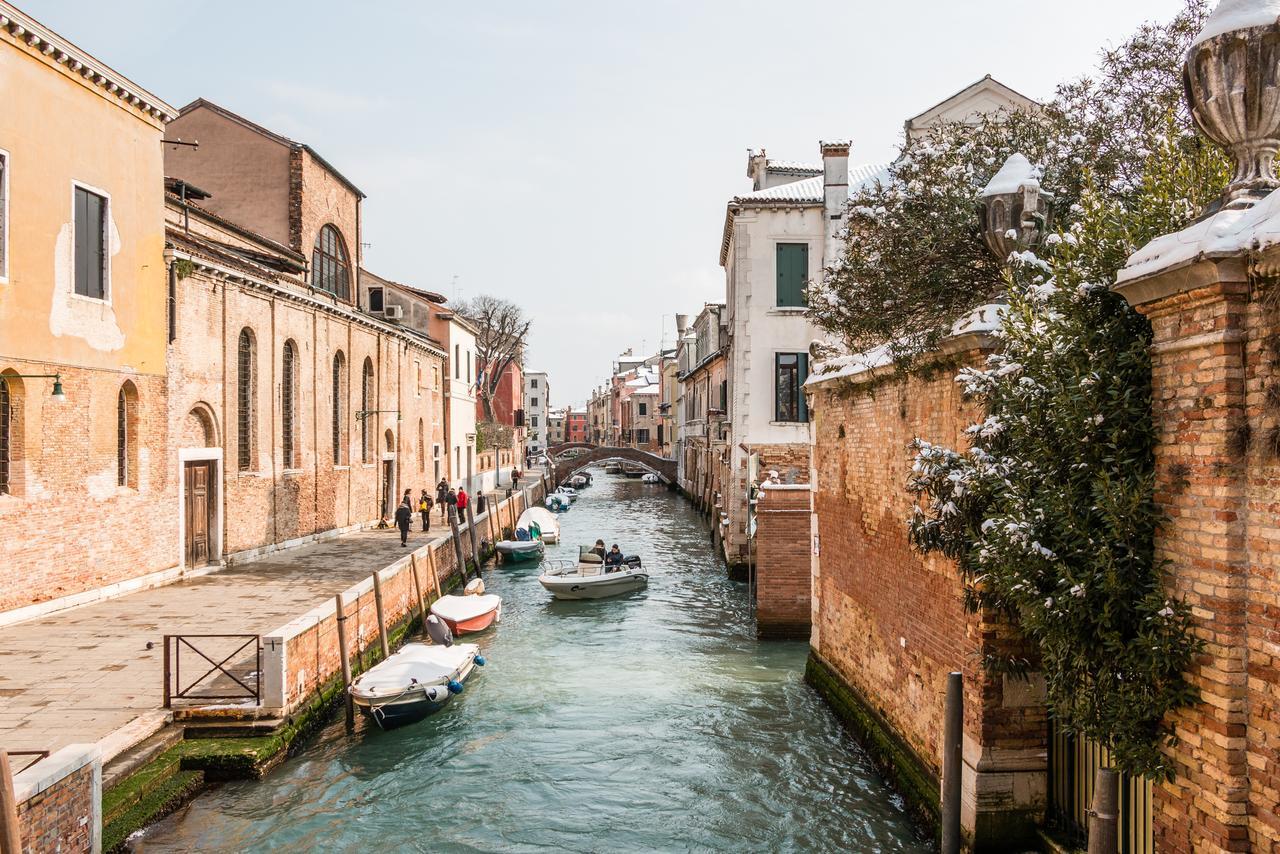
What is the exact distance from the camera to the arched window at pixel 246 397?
58.5ft

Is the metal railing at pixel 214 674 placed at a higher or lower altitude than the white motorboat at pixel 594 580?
higher

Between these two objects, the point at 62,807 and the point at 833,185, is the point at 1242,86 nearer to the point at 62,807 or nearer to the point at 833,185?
the point at 62,807

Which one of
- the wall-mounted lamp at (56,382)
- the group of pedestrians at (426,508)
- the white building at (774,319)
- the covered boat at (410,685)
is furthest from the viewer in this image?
the white building at (774,319)

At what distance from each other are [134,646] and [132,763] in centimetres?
322

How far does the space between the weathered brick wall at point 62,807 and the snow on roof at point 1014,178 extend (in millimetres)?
7209

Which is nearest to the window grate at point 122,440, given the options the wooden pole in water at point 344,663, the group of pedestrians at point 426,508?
the wooden pole in water at point 344,663

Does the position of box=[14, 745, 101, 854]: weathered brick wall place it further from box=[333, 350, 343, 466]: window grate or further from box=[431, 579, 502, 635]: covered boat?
box=[333, 350, 343, 466]: window grate

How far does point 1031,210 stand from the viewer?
237 inches

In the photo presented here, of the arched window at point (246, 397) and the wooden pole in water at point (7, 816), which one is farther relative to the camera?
the arched window at point (246, 397)

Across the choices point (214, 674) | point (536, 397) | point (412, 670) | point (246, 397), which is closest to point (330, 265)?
point (246, 397)

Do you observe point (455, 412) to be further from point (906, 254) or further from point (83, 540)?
point (906, 254)

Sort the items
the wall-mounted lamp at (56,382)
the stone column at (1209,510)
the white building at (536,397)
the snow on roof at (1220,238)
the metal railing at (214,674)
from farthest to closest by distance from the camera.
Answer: the white building at (536,397), the wall-mounted lamp at (56,382), the metal railing at (214,674), the stone column at (1209,510), the snow on roof at (1220,238)

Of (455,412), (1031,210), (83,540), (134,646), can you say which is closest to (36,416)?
(83,540)

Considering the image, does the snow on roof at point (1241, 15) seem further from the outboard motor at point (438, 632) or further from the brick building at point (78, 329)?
the brick building at point (78, 329)
